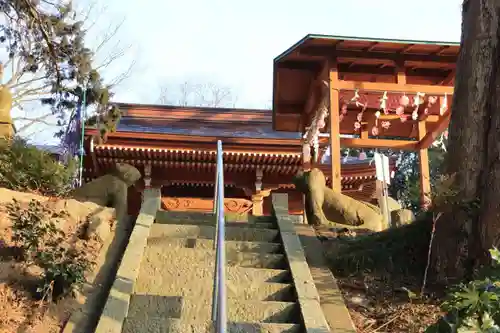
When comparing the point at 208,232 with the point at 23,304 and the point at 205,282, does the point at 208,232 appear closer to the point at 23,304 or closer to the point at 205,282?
the point at 205,282

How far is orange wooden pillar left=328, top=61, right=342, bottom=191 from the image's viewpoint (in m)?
9.64

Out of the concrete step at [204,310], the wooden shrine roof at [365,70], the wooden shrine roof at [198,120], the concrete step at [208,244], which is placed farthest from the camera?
the wooden shrine roof at [198,120]

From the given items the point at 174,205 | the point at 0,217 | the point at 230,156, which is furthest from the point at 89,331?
the point at 174,205

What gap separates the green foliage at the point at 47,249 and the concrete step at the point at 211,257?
0.63 metres

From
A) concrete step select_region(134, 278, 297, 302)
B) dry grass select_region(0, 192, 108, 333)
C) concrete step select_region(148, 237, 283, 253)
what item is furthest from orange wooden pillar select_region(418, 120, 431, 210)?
dry grass select_region(0, 192, 108, 333)

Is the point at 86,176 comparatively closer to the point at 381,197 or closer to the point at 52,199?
the point at 381,197

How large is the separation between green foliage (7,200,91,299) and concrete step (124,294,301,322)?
20.1 inches

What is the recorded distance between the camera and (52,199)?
17.9ft

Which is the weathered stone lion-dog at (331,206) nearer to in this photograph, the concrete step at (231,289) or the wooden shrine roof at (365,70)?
the concrete step at (231,289)

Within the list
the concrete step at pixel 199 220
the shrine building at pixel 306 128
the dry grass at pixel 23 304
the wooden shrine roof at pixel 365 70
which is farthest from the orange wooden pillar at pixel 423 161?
the dry grass at pixel 23 304

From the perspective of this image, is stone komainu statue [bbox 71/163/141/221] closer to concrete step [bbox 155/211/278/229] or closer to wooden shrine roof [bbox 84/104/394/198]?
concrete step [bbox 155/211/278/229]

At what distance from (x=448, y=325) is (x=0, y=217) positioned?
3799mm

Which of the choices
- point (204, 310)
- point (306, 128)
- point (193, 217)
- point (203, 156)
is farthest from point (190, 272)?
point (306, 128)

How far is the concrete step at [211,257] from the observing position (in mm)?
5027
